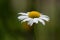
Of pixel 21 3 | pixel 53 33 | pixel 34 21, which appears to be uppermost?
pixel 21 3

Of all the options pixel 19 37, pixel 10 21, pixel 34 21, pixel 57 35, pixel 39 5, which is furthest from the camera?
pixel 39 5

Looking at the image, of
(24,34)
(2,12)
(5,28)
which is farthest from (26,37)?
(2,12)

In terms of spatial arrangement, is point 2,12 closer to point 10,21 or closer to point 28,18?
point 10,21

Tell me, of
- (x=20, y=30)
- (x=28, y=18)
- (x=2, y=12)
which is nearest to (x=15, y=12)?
(x=2, y=12)

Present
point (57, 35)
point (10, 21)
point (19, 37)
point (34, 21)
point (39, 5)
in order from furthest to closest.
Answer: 1. point (39, 5)
2. point (57, 35)
3. point (10, 21)
4. point (19, 37)
5. point (34, 21)

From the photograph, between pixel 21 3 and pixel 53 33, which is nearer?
pixel 53 33

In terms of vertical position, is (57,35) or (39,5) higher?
(39,5)
